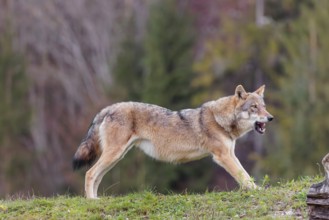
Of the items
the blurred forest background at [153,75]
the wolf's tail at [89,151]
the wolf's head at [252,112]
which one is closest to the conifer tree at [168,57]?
the blurred forest background at [153,75]

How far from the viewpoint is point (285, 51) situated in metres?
46.9

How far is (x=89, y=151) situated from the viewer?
47.6ft

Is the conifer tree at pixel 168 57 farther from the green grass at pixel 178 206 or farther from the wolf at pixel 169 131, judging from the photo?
the green grass at pixel 178 206

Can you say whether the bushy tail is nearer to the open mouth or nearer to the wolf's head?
the wolf's head

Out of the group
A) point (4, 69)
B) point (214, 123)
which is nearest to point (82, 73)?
point (4, 69)

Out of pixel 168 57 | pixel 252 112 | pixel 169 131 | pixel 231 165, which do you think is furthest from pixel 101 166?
pixel 168 57

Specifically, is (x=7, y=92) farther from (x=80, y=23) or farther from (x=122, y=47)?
(x=80, y=23)

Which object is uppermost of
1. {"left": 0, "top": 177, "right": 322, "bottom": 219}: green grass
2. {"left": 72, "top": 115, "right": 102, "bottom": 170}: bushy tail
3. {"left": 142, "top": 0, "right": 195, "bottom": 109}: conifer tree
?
{"left": 142, "top": 0, "right": 195, "bottom": 109}: conifer tree

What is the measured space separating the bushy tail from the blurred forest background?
65.9ft

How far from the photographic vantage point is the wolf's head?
576 inches

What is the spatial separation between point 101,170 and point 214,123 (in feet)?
6.44

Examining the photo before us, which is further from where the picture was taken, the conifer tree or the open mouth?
the conifer tree

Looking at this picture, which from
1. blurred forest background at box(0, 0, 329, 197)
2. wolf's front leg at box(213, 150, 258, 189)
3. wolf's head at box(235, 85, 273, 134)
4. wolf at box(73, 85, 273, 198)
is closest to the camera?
wolf's front leg at box(213, 150, 258, 189)

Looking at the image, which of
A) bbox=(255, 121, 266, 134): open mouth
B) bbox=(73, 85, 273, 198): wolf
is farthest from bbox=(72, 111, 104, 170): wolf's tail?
bbox=(255, 121, 266, 134): open mouth
